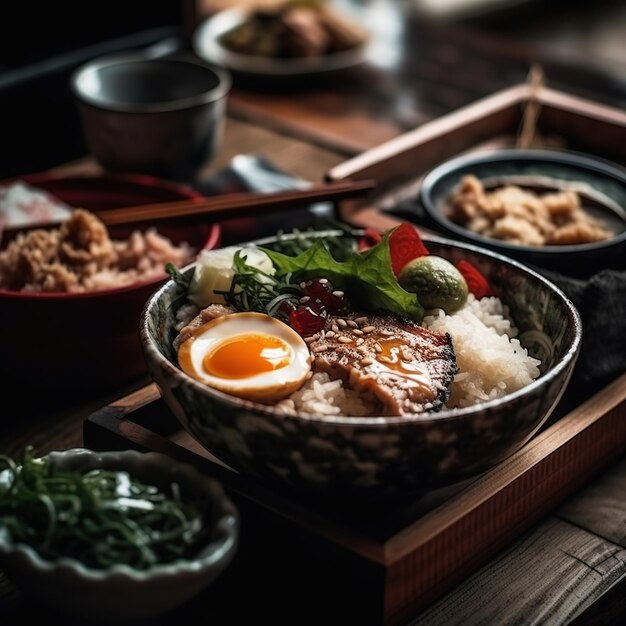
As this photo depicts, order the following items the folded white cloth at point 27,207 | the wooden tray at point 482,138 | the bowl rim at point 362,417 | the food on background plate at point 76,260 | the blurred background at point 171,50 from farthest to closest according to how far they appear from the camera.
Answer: the blurred background at point 171,50, the wooden tray at point 482,138, the folded white cloth at point 27,207, the food on background plate at point 76,260, the bowl rim at point 362,417

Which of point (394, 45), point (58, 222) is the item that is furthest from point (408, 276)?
point (394, 45)

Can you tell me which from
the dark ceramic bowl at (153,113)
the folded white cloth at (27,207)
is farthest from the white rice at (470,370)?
the dark ceramic bowl at (153,113)

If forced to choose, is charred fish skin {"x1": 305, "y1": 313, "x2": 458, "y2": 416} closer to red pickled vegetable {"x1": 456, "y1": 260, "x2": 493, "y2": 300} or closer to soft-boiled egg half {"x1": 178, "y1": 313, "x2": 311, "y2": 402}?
soft-boiled egg half {"x1": 178, "y1": 313, "x2": 311, "y2": 402}

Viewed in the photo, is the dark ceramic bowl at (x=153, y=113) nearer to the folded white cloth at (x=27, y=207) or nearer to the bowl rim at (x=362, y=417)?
the folded white cloth at (x=27, y=207)

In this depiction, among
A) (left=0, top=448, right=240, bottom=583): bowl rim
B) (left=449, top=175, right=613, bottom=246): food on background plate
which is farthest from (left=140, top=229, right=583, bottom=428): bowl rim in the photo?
(left=449, top=175, right=613, bottom=246): food on background plate

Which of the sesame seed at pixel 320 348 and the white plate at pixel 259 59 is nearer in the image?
the sesame seed at pixel 320 348
